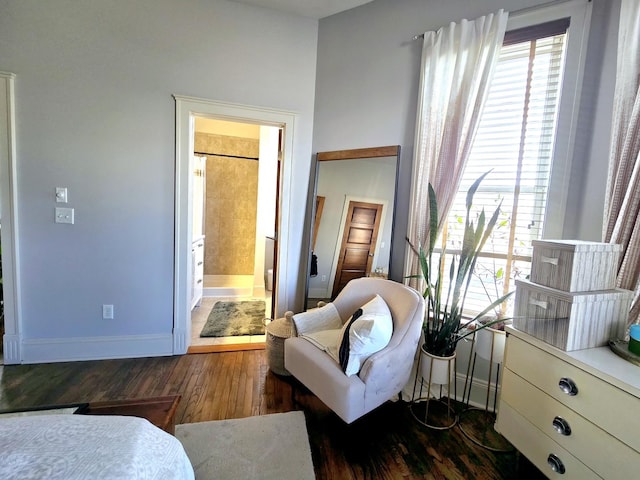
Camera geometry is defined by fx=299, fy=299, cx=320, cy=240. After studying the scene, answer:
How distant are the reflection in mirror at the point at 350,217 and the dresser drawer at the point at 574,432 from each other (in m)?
1.15

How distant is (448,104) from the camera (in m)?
2.08

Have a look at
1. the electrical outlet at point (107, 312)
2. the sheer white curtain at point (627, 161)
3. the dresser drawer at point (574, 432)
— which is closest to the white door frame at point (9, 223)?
the electrical outlet at point (107, 312)

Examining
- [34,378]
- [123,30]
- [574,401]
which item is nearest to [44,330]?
[34,378]

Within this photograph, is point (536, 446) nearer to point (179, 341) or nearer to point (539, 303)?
point (539, 303)

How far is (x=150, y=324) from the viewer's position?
2.61 meters

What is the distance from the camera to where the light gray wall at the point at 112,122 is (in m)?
2.26

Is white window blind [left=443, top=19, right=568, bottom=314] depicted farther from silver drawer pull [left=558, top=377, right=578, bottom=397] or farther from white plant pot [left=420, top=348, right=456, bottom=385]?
silver drawer pull [left=558, top=377, right=578, bottom=397]

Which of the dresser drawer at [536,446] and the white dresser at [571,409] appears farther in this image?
the dresser drawer at [536,446]

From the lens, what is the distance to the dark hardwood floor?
5.22 ft

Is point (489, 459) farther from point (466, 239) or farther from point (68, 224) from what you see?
point (68, 224)

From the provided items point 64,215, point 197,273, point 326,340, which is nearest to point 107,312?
point 64,215

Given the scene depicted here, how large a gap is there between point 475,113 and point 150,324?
3021 mm

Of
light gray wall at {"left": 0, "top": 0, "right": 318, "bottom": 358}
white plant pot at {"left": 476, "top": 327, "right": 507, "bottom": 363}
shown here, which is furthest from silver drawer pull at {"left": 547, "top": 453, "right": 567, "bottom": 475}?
light gray wall at {"left": 0, "top": 0, "right": 318, "bottom": 358}

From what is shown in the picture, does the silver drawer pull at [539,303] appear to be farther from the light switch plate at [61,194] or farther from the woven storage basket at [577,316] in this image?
the light switch plate at [61,194]
